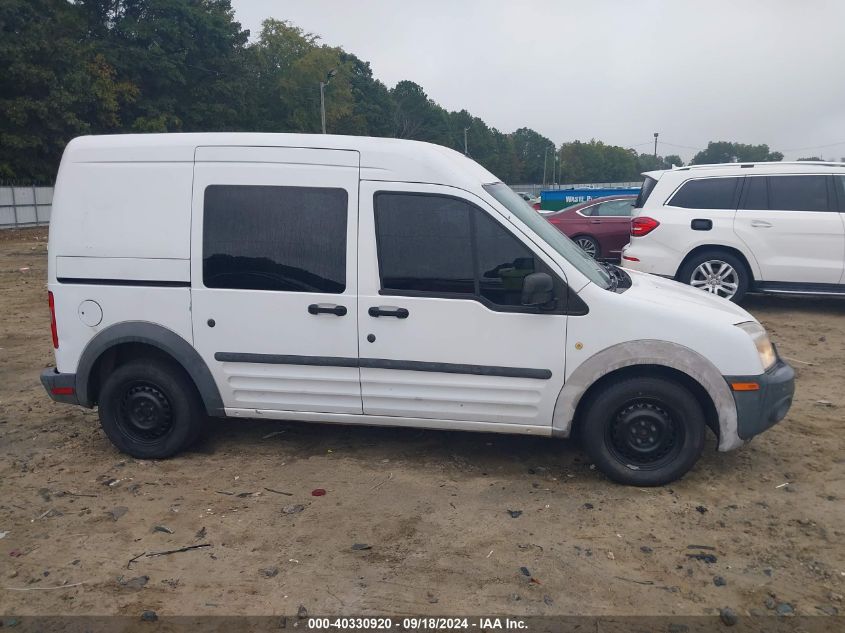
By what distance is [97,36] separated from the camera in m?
44.7

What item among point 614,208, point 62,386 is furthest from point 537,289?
point 614,208

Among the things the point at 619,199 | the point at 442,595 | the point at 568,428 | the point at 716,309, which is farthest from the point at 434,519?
the point at 619,199

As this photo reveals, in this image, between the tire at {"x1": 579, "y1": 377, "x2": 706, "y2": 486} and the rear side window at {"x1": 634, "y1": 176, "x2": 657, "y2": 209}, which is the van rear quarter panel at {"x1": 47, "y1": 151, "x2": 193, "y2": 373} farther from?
the rear side window at {"x1": 634, "y1": 176, "x2": 657, "y2": 209}

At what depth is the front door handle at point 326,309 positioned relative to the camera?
4.64 meters

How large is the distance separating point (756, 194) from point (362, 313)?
7.01m

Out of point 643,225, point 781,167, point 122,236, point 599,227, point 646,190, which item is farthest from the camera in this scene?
point 599,227

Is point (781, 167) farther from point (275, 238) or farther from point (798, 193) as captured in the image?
point (275, 238)

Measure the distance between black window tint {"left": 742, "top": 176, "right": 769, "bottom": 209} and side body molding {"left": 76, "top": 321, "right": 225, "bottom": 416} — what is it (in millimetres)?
7557

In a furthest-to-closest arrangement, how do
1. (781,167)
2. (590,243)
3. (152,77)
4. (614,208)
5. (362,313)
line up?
1. (152,77)
2. (614,208)
3. (590,243)
4. (781,167)
5. (362,313)

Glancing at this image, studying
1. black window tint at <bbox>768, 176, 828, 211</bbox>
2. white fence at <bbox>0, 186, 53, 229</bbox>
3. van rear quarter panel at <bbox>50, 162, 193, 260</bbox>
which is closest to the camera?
van rear quarter panel at <bbox>50, 162, 193, 260</bbox>

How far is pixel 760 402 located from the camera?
14.4ft

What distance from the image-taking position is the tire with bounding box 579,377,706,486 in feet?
14.5

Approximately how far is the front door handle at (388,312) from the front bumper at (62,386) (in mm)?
2186

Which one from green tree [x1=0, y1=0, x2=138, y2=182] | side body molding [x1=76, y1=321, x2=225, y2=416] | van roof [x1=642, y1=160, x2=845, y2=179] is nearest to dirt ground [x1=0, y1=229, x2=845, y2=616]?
side body molding [x1=76, y1=321, x2=225, y2=416]
